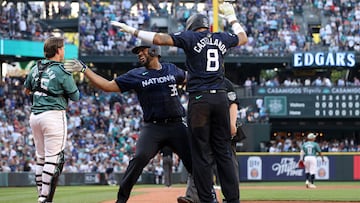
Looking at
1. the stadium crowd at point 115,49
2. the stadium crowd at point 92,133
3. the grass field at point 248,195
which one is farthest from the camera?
the stadium crowd at point 115,49

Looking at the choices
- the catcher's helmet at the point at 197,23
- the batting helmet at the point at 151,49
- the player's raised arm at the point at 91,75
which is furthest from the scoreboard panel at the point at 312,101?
the catcher's helmet at the point at 197,23

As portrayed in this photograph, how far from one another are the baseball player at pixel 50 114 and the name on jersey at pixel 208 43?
1.66 meters

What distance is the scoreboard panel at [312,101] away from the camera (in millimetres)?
35844

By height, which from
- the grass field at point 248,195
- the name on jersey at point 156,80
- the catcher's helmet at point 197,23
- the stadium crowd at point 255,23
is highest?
the stadium crowd at point 255,23

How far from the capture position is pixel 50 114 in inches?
391

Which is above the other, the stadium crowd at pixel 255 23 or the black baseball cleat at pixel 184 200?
the stadium crowd at pixel 255 23

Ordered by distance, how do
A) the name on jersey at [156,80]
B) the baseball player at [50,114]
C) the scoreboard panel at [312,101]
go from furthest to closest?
1. the scoreboard panel at [312,101]
2. the name on jersey at [156,80]
3. the baseball player at [50,114]

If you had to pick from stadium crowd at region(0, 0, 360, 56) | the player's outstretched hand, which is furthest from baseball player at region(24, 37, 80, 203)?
stadium crowd at region(0, 0, 360, 56)

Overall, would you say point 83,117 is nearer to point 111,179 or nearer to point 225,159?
point 111,179

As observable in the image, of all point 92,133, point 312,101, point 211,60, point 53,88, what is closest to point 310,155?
point 312,101

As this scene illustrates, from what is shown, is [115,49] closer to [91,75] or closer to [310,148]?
[310,148]

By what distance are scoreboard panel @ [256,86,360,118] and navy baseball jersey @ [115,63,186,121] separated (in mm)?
25893

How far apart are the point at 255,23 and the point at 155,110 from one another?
30042 millimetres

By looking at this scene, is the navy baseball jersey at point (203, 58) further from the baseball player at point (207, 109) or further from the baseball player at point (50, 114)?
the baseball player at point (50, 114)
